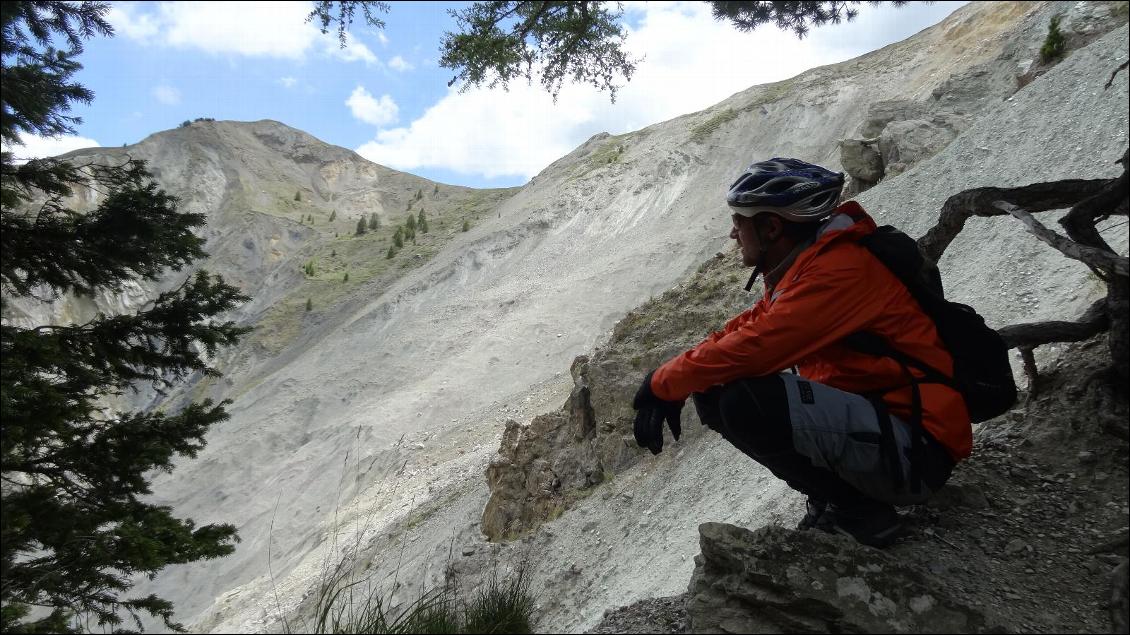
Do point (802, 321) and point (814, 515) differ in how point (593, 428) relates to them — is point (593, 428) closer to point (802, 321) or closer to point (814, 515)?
point (814, 515)

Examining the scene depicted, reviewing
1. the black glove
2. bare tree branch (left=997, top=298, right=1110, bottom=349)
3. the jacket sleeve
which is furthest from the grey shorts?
bare tree branch (left=997, top=298, right=1110, bottom=349)

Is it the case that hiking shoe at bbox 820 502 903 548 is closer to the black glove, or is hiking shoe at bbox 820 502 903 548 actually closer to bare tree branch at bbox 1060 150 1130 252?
the black glove

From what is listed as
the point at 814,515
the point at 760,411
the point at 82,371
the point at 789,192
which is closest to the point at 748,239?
the point at 789,192

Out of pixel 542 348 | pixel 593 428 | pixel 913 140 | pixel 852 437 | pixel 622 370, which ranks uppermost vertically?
pixel 913 140

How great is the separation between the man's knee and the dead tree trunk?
1435 millimetres

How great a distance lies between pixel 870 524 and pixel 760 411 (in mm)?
719

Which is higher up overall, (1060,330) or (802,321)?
(802,321)

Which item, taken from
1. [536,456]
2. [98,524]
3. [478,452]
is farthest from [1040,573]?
[478,452]

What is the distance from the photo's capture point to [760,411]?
2551mm

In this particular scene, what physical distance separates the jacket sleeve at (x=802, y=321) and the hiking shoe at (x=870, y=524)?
2.35 ft

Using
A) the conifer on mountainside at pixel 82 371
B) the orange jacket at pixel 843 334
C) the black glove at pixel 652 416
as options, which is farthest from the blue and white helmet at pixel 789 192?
the conifer on mountainside at pixel 82 371

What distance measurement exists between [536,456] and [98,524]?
19.0 feet

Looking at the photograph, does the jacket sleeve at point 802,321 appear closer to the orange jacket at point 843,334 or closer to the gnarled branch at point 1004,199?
the orange jacket at point 843,334

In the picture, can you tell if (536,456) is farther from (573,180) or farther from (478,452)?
(573,180)
